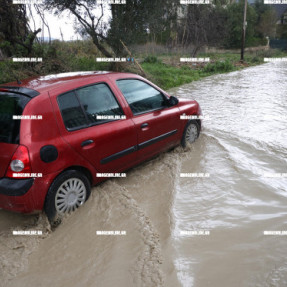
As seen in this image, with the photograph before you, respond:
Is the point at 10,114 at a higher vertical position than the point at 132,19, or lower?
lower

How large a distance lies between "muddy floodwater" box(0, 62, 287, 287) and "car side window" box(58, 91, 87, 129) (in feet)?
3.09

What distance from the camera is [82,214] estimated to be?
3.42 meters

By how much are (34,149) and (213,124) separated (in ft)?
17.1

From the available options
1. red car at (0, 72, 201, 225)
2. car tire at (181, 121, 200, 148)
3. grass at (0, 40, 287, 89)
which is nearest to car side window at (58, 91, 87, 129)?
red car at (0, 72, 201, 225)

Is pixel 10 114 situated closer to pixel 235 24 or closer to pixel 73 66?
pixel 73 66

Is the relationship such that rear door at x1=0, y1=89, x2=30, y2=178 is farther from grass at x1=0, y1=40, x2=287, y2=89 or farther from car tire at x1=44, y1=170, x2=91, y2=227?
grass at x1=0, y1=40, x2=287, y2=89

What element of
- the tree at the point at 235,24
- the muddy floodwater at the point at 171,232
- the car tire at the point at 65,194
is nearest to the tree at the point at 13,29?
the muddy floodwater at the point at 171,232

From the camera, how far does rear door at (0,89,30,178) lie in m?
2.96

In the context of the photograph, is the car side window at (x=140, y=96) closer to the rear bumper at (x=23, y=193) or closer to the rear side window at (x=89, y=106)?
the rear side window at (x=89, y=106)

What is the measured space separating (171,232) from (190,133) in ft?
8.26

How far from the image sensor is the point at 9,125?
3051 mm

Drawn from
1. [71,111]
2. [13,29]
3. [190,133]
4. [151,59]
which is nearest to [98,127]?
[71,111]

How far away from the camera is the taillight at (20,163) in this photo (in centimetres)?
291

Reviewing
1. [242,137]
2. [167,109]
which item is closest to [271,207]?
[167,109]
